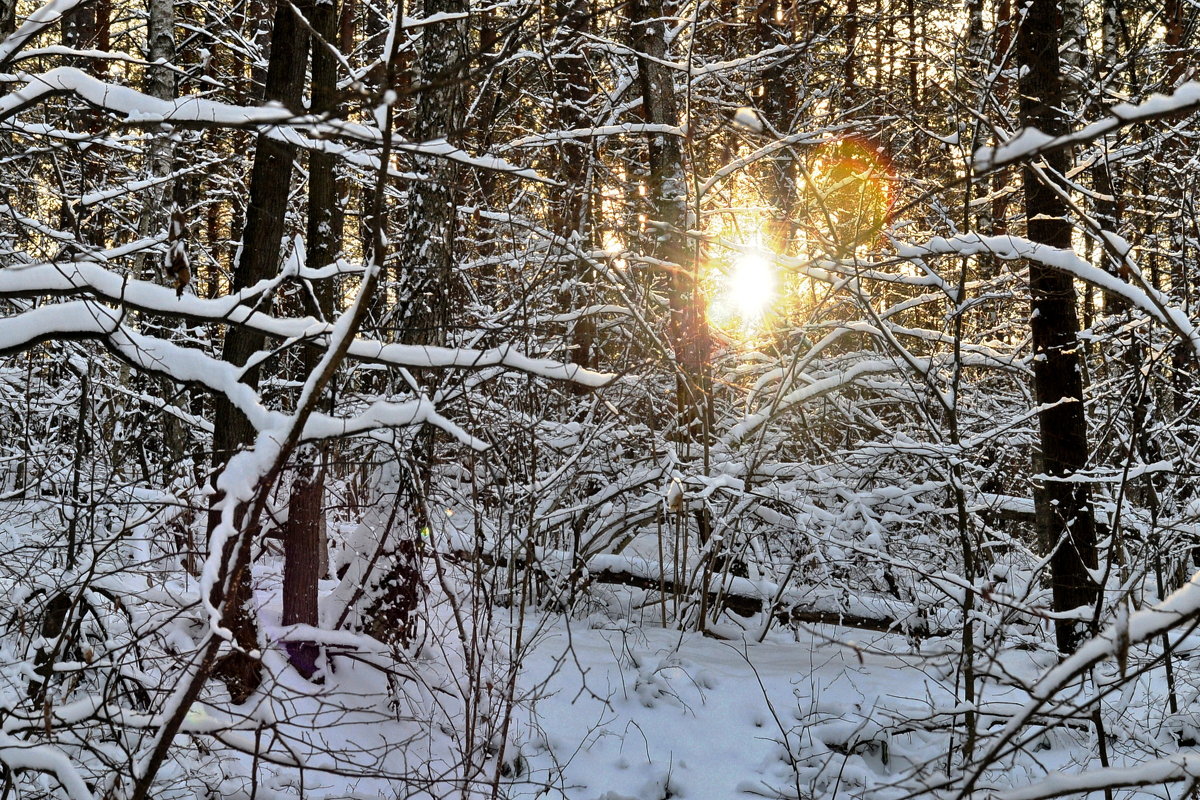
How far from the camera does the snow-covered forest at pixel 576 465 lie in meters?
3.16

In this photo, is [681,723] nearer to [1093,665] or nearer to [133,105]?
[1093,665]

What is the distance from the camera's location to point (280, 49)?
16.7ft

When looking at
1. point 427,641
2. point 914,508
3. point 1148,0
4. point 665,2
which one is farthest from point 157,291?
point 1148,0

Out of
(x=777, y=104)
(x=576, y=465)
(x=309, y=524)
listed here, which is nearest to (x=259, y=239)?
(x=309, y=524)

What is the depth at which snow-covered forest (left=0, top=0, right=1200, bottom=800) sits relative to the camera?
124 inches

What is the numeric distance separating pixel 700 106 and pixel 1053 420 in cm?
554

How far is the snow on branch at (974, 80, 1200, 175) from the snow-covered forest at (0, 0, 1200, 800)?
0.38 metres

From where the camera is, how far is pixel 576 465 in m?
6.39

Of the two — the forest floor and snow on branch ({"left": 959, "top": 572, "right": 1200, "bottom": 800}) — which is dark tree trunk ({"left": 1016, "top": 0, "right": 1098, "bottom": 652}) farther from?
snow on branch ({"left": 959, "top": 572, "right": 1200, "bottom": 800})

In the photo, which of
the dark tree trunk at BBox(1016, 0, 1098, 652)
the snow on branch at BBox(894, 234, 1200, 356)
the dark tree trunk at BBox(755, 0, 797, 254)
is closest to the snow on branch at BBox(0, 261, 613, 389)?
the snow on branch at BBox(894, 234, 1200, 356)

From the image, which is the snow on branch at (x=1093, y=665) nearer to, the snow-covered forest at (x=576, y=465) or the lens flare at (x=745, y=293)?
the snow-covered forest at (x=576, y=465)

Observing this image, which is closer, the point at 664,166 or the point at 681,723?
the point at 681,723

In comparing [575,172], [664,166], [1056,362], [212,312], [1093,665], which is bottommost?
[1093,665]

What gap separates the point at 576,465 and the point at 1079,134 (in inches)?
199
